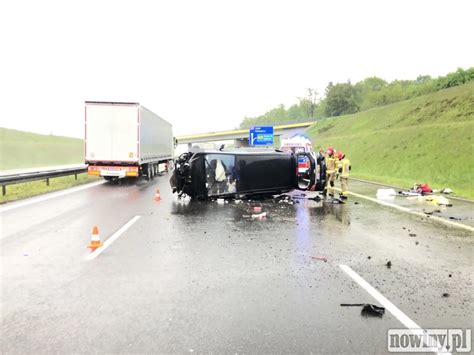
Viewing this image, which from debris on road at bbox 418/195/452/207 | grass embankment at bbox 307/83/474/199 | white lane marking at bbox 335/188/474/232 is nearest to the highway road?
white lane marking at bbox 335/188/474/232

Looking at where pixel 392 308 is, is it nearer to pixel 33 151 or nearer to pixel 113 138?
pixel 113 138

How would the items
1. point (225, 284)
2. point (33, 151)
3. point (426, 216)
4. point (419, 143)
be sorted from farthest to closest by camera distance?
point (33, 151)
point (419, 143)
point (426, 216)
point (225, 284)

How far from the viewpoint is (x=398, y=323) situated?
3.92 metres

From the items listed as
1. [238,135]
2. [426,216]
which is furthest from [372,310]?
[238,135]

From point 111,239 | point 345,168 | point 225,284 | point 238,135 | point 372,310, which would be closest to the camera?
point 372,310

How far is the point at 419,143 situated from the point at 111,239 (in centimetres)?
3355

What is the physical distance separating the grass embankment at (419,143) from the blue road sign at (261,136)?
968 cm

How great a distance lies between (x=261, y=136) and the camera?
155 ft

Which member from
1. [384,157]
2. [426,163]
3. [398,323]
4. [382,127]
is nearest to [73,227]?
[398,323]

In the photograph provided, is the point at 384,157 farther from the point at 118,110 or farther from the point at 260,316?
the point at 260,316

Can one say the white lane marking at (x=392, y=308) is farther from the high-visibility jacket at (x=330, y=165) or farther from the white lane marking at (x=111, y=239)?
the high-visibility jacket at (x=330, y=165)

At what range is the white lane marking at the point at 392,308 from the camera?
3.74m
